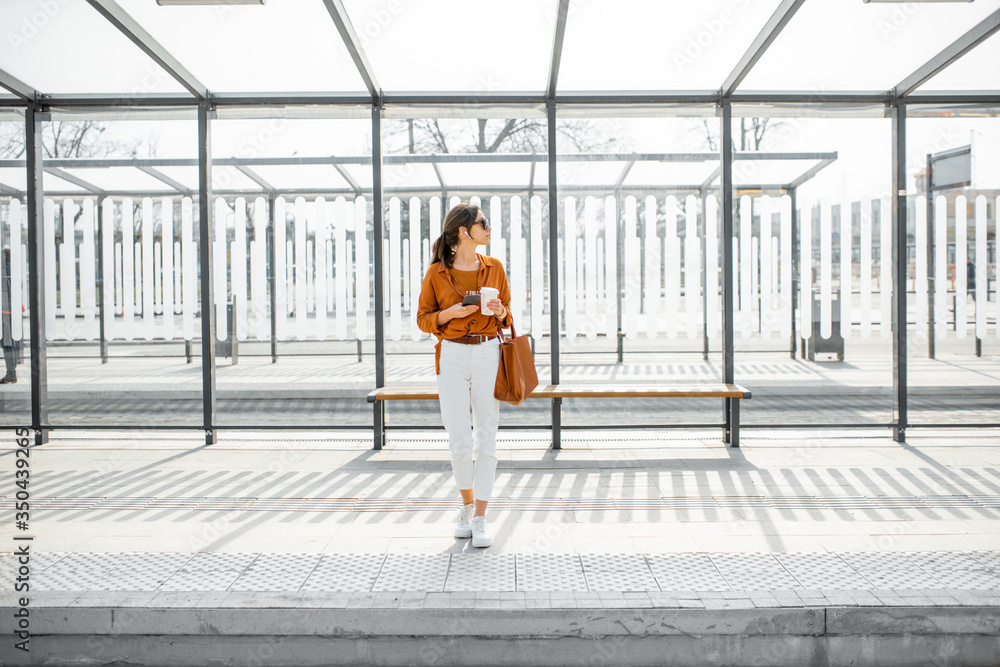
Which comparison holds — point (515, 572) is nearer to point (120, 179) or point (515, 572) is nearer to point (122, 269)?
point (122, 269)

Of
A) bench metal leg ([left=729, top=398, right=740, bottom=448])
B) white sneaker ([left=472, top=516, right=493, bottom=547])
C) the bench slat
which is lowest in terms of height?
white sneaker ([left=472, top=516, right=493, bottom=547])

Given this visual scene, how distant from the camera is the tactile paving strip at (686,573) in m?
2.79

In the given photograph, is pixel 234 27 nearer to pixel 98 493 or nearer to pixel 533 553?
pixel 98 493

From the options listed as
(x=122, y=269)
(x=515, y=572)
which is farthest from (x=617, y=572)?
(x=122, y=269)

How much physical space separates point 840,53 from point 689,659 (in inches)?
168

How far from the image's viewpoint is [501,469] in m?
4.95

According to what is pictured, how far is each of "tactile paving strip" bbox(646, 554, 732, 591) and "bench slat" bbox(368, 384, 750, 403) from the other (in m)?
2.11

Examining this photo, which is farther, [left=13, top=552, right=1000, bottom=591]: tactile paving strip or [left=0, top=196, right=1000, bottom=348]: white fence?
[left=0, top=196, right=1000, bottom=348]: white fence

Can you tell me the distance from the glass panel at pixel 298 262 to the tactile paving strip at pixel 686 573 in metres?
3.28

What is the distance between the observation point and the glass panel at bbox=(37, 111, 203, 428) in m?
6.41

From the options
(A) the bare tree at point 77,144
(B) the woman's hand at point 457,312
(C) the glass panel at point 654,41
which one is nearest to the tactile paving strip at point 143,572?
(B) the woman's hand at point 457,312

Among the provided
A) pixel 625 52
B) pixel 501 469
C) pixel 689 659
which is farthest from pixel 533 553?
pixel 625 52

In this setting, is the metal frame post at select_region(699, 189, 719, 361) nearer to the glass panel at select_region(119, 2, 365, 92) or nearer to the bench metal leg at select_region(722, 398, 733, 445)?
the bench metal leg at select_region(722, 398, 733, 445)

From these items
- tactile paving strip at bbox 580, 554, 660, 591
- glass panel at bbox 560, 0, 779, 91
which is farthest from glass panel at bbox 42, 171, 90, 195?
tactile paving strip at bbox 580, 554, 660, 591
